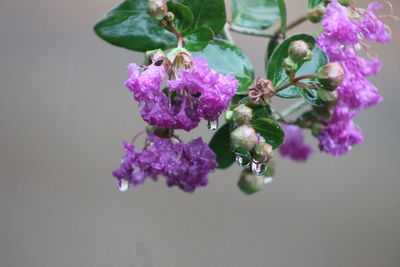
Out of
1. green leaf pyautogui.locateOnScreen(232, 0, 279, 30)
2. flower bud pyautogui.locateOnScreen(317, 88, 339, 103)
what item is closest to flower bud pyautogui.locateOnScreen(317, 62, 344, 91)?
flower bud pyautogui.locateOnScreen(317, 88, 339, 103)

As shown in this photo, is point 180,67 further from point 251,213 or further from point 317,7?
point 251,213

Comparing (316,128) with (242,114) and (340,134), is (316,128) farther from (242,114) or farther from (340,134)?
(242,114)

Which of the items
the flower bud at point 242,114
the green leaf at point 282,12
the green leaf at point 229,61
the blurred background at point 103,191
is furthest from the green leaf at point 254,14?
the blurred background at point 103,191

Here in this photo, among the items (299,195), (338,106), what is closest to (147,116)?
(338,106)

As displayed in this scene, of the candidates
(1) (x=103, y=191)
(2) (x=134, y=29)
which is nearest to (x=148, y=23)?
(2) (x=134, y=29)

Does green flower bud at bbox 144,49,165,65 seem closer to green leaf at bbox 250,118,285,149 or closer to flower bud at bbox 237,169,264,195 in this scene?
green leaf at bbox 250,118,285,149

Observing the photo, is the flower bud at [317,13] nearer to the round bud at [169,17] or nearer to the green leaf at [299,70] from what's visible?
the green leaf at [299,70]
